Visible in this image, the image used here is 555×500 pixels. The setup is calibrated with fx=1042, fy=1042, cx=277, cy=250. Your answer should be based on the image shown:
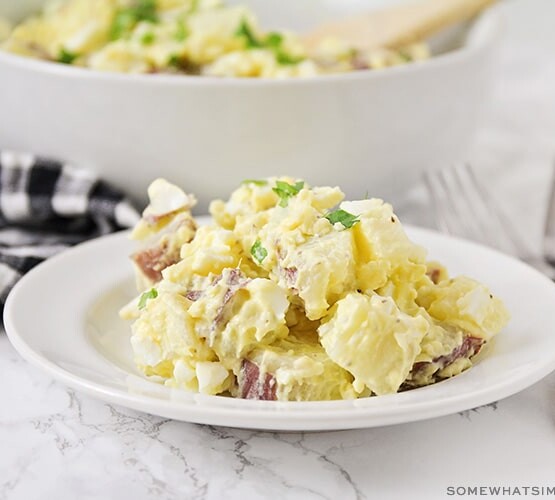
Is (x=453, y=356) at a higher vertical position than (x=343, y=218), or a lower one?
lower

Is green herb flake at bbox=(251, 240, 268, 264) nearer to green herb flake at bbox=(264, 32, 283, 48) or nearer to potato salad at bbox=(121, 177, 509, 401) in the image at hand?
potato salad at bbox=(121, 177, 509, 401)

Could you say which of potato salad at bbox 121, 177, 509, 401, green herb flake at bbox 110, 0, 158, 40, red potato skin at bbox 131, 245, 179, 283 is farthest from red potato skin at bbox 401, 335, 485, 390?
green herb flake at bbox 110, 0, 158, 40

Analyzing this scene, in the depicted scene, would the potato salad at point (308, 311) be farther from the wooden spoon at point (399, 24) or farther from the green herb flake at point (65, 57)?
the wooden spoon at point (399, 24)

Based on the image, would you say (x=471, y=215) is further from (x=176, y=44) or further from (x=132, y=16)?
(x=132, y=16)

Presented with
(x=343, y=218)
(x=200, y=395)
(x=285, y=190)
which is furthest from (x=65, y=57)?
(x=200, y=395)

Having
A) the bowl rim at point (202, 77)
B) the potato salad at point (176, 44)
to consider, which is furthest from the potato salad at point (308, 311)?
the potato salad at point (176, 44)

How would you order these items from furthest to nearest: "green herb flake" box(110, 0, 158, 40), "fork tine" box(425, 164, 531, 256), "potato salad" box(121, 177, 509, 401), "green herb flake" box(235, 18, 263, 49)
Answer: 1. "green herb flake" box(110, 0, 158, 40)
2. "green herb flake" box(235, 18, 263, 49)
3. "fork tine" box(425, 164, 531, 256)
4. "potato salad" box(121, 177, 509, 401)

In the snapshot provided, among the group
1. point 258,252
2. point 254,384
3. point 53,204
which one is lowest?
point 53,204
